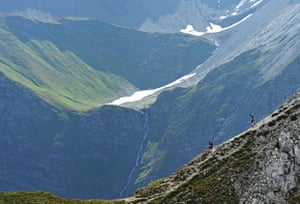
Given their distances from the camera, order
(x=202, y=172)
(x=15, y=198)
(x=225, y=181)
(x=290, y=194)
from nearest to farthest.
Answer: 1. (x=290, y=194)
2. (x=225, y=181)
3. (x=202, y=172)
4. (x=15, y=198)

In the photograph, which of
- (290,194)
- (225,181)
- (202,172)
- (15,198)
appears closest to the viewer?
(290,194)

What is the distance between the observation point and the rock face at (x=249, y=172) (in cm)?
4953

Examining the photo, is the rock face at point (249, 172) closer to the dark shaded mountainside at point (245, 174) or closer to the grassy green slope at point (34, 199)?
the dark shaded mountainside at point (245, 174)

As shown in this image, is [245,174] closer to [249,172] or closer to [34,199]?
[249,172]

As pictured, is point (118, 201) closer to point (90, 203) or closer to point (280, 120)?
point (90, 203)

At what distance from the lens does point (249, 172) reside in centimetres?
5153

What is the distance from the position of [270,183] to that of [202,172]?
8.60 metres

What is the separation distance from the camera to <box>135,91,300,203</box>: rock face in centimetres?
4953

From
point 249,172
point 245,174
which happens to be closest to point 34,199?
point 245,174

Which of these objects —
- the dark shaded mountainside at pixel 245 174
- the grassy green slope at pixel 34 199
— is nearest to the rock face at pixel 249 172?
the dark shaded mountainside at pixel 245 174

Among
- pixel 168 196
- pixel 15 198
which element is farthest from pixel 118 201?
pixel 15 198

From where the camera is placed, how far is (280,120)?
57.2 meters

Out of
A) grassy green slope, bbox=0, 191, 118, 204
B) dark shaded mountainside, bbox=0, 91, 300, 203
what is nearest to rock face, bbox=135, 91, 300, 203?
dark shaded mountainside, bbox=0, 91, 300, 203

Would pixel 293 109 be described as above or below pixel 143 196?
above
